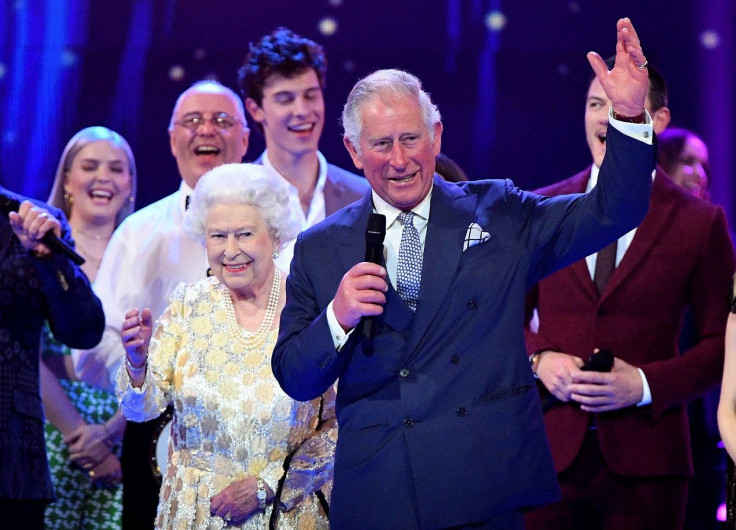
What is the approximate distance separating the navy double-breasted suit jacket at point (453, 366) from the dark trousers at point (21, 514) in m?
1.39

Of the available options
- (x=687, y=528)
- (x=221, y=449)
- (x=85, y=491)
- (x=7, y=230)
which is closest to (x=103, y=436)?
(x=85, y=491)

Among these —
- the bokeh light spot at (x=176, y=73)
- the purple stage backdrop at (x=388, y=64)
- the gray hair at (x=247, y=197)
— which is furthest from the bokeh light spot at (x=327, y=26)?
the gray hair at (x=247, y=197)

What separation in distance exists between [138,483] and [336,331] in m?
2.06

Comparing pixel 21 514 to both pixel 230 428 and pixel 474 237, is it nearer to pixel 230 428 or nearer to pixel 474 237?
pixel 230 428

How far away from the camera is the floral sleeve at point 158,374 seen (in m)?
3.04

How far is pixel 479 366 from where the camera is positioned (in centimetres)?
236

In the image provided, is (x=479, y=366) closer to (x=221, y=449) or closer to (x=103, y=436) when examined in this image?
(x=221, y=449)

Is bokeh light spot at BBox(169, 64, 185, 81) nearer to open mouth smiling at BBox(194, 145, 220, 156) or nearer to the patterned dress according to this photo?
open mouth smiling at BBox(194, 145, 220, 156)

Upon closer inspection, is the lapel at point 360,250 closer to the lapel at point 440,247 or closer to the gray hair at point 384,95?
the lapel at point 440,247

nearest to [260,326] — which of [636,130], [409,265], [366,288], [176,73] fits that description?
[409,265]

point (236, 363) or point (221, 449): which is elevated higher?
point (236, 363)

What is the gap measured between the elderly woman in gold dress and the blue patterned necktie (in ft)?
2.49

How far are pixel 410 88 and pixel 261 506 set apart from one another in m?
1.27

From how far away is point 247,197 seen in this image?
3.16 m
